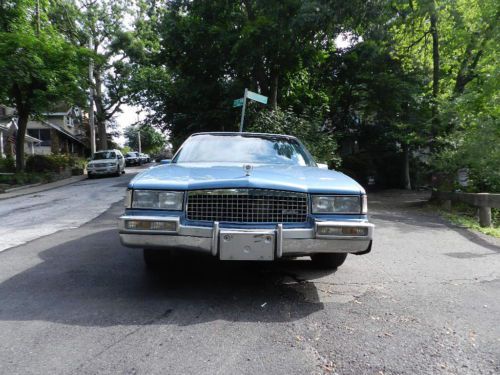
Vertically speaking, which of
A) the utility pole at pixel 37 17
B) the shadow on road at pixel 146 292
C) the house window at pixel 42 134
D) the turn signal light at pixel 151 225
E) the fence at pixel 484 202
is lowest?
the shadow on road at pixel 146 292

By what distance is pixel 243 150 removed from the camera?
5273 mm

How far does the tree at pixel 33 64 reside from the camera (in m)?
18.4

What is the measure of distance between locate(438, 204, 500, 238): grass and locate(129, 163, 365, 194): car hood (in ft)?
16.7

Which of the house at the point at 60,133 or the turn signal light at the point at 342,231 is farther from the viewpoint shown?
the house at the point at 60,133

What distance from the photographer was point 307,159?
5.32 meters

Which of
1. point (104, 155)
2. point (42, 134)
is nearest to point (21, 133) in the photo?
point (104, 155)

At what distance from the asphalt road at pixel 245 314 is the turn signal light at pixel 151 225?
2.12 ft

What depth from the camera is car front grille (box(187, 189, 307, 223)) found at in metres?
3.60

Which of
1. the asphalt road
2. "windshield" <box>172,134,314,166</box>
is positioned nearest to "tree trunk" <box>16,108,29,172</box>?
the asphalt road

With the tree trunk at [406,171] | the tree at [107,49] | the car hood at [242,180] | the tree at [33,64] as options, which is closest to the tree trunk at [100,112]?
the tree at [107,49]

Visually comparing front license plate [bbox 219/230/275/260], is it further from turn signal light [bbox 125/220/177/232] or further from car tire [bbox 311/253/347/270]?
car tire [bbox 311/253/347/270]

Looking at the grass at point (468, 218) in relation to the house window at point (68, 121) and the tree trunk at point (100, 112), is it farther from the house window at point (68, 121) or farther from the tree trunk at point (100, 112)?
the house window at point (68, 121)

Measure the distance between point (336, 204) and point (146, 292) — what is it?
1.90 metres

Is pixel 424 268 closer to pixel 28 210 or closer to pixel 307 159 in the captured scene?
pixel 307 159
